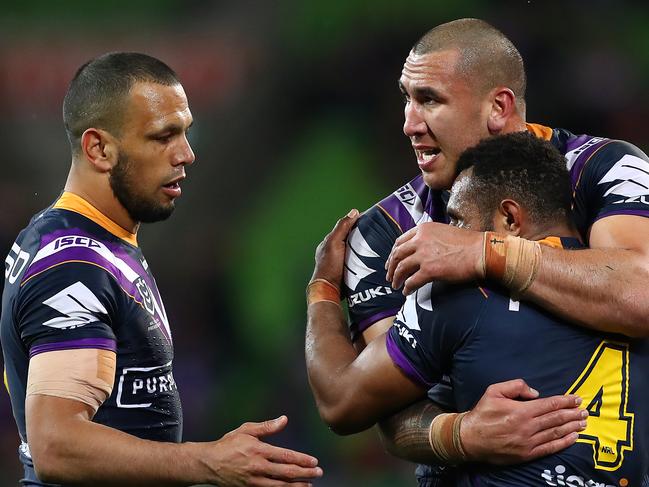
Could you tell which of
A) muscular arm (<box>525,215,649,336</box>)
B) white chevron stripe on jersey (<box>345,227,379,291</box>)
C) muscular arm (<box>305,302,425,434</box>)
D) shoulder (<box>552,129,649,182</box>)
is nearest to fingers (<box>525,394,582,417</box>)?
muscular arm (<box>525,215,649,336</box>)

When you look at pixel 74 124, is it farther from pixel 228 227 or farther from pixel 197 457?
pixel 228 227

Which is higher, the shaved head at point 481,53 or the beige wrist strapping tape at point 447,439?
the shaved head at point 481,53

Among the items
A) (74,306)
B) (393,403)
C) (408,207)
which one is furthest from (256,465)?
(408,207)

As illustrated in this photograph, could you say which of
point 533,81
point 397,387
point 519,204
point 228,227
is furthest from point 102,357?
point 533,81

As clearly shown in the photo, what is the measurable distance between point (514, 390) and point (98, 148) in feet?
5.98

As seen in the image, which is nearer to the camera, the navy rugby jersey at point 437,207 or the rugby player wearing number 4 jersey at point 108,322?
the rugby player wearing number 4 jersey at point 108,322

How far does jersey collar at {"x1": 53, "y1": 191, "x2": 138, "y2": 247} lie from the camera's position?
3464 mm

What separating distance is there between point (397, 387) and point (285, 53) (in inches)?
249

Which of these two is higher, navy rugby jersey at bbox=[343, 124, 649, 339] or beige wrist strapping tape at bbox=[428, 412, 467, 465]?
navy rugby jersey at bbox=[343, 124, 649, 339]

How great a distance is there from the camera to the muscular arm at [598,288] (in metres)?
2.65

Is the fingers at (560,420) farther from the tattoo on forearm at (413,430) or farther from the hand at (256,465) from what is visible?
the hand at (256,465)

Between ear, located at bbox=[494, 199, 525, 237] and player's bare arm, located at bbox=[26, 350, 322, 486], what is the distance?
34.4 inches

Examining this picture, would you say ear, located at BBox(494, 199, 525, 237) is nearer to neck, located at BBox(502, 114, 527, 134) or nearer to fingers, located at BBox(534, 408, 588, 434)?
fingers, located at BBox(534, 408, 588, 434)

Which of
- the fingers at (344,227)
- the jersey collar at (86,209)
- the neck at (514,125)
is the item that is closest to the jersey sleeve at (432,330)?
the fingers at (344,227)
